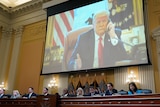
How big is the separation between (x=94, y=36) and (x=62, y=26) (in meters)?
1.77

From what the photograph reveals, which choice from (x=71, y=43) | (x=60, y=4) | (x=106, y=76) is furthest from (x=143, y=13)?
(x=60, y=4)

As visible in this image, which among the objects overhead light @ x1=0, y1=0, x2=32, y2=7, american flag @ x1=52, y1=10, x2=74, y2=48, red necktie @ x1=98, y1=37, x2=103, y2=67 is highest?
overhead light @ x1=0, y1=0, x2=32, y2=7

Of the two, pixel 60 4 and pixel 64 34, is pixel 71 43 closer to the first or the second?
pixel 64 34

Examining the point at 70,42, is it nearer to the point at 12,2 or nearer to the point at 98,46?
the point at 98,46

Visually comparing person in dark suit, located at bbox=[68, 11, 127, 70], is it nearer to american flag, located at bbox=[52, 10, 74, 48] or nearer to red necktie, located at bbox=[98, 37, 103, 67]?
red necktie, located at bbox=[98, 37, 103, 67]

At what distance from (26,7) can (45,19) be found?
1520 millimetres

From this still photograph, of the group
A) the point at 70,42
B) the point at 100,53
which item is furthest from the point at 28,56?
the point at 100,53

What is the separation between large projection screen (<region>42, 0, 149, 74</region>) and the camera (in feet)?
20.4

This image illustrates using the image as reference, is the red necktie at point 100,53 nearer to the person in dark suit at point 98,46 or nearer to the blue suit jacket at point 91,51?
the person in dark suit at point 98,46

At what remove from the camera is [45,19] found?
940cm

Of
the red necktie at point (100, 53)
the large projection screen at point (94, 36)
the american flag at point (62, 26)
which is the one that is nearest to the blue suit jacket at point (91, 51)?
the large projection screen at point (94, 36)

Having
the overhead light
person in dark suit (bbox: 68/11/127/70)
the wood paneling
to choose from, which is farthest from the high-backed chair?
the overhead light

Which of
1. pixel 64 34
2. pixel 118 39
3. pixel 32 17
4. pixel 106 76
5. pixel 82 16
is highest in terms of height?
pixel 32 17

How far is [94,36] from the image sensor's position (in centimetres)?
710
